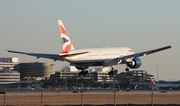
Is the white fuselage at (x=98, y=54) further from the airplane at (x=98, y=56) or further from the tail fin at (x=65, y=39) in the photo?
the tail fin at (x=65, y=39)

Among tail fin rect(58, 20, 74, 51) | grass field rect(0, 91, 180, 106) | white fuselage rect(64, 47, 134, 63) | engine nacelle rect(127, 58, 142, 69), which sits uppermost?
tail fin rect(58, 20, 74, 51)

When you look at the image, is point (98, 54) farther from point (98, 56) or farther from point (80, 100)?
point (80, 100)

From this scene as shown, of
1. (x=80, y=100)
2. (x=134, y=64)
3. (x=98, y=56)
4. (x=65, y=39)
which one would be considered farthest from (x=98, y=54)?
(x=80, y=100)

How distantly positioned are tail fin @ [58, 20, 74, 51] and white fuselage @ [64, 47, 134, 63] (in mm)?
1710

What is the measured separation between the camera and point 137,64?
104375 millimetres

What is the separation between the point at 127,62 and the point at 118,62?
1811 mm

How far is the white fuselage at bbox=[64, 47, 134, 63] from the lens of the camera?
101m

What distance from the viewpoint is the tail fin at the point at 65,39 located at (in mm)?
101600

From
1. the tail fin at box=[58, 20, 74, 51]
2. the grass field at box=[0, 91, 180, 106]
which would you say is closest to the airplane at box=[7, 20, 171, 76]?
the tail fin at box=[58, 20, 74, 51]

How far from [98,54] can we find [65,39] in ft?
20.2

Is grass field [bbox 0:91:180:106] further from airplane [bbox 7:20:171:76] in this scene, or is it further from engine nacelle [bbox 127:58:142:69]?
engine nacelle [bbox 127:58:142:69]

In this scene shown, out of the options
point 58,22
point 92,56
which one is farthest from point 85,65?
point 58,22

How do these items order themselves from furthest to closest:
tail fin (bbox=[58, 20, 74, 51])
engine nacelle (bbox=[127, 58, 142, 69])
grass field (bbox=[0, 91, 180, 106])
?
engine nacelle (bbox=[127, 58, 142, 69]) < tail fin (bbox=[58, 20, 74, 51]) < grass field (bbox=[0, 91, 180, 106])

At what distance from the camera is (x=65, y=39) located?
337 feet
